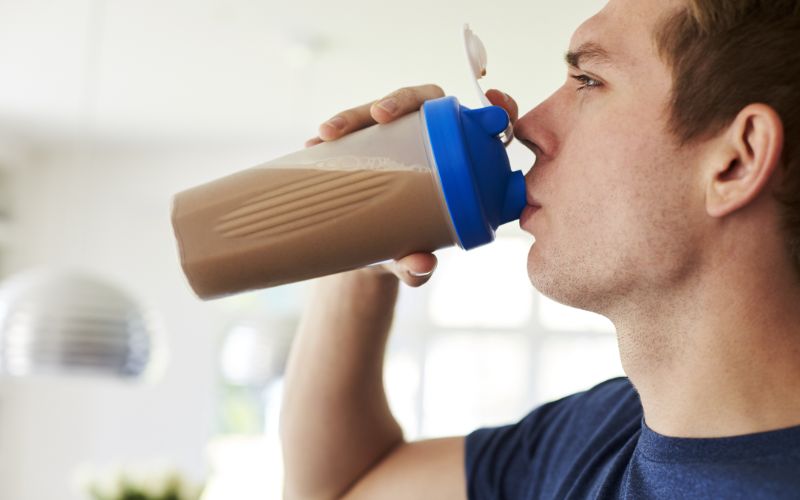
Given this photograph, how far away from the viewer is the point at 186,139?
5.94 meters

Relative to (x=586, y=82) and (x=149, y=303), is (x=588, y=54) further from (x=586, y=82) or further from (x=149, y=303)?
(x=149, y=303)


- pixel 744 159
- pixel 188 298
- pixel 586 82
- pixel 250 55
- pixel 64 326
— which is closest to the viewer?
pixel 744 159

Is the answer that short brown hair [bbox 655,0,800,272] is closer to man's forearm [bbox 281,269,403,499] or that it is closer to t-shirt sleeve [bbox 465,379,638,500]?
t-shirt sleeve [bbox 465,379,638,500]

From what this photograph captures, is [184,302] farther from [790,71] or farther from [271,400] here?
[790,71]

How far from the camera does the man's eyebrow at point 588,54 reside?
41.4 inches

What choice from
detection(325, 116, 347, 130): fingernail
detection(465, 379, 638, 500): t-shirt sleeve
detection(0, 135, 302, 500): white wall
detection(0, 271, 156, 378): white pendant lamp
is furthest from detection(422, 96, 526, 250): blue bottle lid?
detection(0, 135, 302, 500): white wall

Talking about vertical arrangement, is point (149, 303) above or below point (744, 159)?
below

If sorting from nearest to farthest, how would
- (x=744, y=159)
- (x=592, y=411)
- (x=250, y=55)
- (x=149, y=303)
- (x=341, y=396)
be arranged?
(x=744, y=159)
(x=592, y=411)
(x=341, y=396)
(x=250, y=55)
(x=149, y=303)

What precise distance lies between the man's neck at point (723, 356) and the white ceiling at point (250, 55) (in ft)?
8.56

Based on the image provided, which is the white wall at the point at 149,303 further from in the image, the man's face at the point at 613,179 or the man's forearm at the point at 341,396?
the man's face at the point at 613,179

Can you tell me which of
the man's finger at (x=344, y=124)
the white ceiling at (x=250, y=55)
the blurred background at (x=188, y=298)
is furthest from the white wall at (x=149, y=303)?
the man's finger at (x=344, y=124)

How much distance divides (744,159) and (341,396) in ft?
2.08

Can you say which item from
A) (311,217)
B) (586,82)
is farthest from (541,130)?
(311,217)

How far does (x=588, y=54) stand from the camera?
1062 mm
